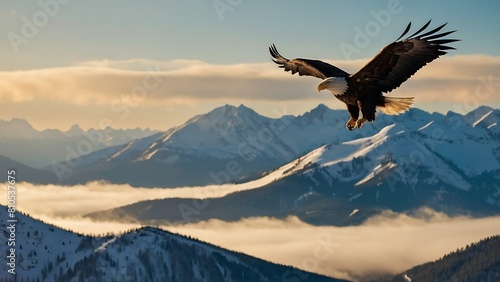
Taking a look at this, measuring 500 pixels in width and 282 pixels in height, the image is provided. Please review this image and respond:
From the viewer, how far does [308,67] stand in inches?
1280

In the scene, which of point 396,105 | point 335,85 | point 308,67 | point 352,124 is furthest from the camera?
point 308,67

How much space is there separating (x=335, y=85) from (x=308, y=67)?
6.74m

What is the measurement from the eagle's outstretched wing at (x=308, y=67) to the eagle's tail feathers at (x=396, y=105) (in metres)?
1.80

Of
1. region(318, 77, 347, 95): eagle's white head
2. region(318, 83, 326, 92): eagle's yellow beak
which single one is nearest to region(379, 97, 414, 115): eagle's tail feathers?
region(318, 77, 347, 95): eagle's white head

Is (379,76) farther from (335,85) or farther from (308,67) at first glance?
(308,67)

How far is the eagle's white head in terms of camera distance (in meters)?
25.6

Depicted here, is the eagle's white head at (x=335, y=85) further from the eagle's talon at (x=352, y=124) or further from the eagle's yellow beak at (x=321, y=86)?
the eagle's talon at (x=352, y=124)

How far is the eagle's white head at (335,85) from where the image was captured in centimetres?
2556

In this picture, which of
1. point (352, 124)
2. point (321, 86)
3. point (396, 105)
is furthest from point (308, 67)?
point (321, 86)

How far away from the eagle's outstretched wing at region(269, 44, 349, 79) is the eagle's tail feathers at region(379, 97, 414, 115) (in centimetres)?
180

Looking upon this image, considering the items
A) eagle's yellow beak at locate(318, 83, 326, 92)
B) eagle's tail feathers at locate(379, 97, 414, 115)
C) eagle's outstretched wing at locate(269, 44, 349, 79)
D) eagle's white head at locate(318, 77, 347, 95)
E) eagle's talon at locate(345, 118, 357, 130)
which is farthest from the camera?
eagle's outstretched wing at locate(269, 44, 349, 79)

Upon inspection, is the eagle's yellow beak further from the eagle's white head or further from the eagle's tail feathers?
the eagle's tail feathers

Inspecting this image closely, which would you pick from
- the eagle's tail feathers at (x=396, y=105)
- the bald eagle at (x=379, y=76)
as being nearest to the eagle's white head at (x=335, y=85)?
the bald eagle at (x=379, y=76)

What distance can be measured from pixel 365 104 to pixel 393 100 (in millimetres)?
2446
